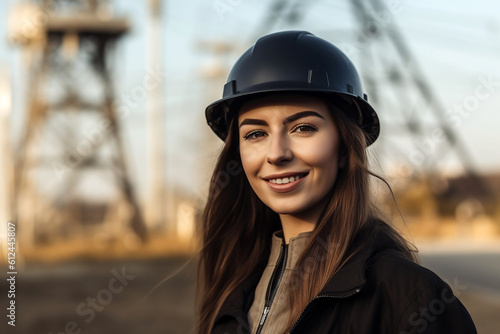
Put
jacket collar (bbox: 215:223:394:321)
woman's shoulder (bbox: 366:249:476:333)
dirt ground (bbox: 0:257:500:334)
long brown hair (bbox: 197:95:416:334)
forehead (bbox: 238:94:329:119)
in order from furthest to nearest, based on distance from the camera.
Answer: dirt ground (bbox: 0:257:500:334), forehead (bbox: 238:94:329:119), long brown hair (bbox: 197:95:416:334), jacket collar (bbox: 215:223:394:321), woman's shoulder (bbox: 366:249:476:333)

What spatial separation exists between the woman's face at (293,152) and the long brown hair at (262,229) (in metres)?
0.06

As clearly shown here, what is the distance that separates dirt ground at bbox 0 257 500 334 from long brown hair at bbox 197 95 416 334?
11.2ft

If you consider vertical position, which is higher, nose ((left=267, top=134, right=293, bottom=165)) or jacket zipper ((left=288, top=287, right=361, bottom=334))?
nose ((left=267, top=134, right=293, bottom=165))

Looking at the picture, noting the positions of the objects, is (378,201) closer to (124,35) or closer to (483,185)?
(124,35)

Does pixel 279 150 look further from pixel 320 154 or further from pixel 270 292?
pixel 270 292

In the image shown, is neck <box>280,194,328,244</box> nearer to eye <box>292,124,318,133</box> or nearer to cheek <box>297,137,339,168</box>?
cheek <box>297,137,339,168</box>

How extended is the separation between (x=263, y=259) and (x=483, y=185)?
34.8 m

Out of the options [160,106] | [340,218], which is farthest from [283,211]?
[160,106]

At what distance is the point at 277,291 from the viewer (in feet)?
8.72

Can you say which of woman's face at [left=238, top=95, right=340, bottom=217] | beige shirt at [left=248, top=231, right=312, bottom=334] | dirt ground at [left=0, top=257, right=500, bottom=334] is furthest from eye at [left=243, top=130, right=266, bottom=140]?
dirt ground at [left=0, top=257, right=500, bottom=334]

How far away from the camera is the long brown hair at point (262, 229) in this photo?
246cm

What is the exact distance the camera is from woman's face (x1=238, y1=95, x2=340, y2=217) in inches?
99.7

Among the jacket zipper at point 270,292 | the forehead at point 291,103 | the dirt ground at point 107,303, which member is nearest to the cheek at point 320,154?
the forehead at point 291,103

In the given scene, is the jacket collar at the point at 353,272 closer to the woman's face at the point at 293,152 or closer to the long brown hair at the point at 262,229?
the long brown hair at the point at 262,229
